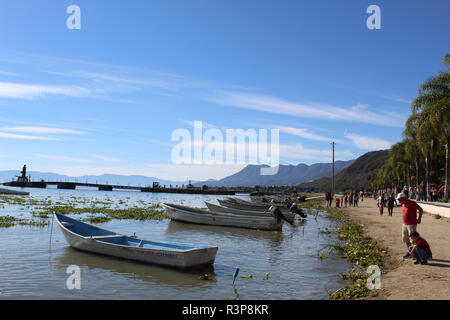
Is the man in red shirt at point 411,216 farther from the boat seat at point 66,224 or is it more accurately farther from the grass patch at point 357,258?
the boat seat at point 66,224

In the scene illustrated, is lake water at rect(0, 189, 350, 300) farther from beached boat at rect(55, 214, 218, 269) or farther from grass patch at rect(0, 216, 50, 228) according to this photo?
grass patch at rect(0, 216, 50, 228)

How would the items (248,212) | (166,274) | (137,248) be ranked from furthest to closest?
(248,212) < (137,248) < (166,274)

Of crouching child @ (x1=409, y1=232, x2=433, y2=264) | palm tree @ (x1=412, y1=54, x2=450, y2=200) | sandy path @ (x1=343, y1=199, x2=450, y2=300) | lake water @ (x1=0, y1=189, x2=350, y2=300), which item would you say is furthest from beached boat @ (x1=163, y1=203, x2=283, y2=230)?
palm tree @ (x1=412, y1=54, x2=450, y2=200)

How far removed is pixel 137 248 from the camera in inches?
647

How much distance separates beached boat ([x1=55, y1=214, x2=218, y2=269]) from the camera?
1541 centimetres

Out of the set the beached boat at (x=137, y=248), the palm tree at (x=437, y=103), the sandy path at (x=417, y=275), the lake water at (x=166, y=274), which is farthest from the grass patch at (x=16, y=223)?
the palm tree at (x=437, y=103)

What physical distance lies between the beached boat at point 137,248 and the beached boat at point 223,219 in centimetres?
1421

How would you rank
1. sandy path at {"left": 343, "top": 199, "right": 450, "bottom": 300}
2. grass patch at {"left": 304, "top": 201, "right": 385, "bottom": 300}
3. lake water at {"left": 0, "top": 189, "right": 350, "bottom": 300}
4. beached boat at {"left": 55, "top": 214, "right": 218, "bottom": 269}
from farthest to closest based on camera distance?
beached boat at {"left": 55, "top": 214, "right": 218, "bottom": 269}, lake water at {"left": 0, "top": 189, "right": 350, "bottom": 300}, grass patch at {"left": 304, "top": 201, "right": 385, "bottom": 300}, sandy path at {"left": 343, "top": 199, "right": 450, "bottom": 300}

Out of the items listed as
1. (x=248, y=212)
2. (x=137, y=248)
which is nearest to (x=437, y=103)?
(x=248, y=212)

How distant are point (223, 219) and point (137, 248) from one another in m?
17.2

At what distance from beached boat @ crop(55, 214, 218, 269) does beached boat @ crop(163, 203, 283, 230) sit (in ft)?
46.6

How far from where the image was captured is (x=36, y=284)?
1340cm

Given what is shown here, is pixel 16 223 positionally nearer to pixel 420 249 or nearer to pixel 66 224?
pixel 66 224
